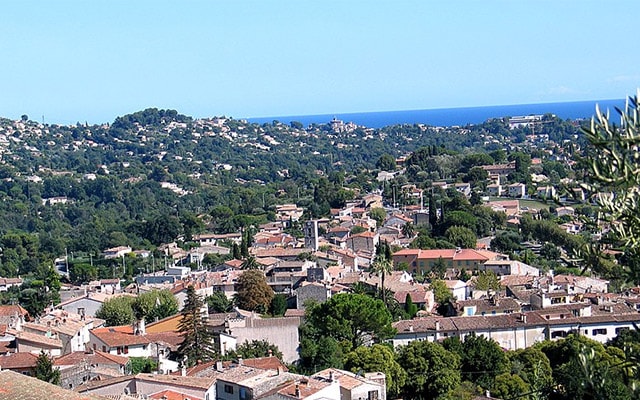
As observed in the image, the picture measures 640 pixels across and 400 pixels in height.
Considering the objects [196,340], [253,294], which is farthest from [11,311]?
[196,340]

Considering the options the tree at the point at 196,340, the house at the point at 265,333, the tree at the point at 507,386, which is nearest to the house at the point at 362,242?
the house at the point at 265,333

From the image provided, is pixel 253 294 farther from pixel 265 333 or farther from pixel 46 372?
pixel 46 372

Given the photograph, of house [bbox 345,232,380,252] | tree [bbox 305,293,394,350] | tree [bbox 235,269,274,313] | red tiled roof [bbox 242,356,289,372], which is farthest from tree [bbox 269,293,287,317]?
house [bbox 345,232,380,252]

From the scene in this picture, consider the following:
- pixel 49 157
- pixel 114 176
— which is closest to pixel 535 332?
pixel 114 176

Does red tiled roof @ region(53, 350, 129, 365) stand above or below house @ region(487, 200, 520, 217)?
above

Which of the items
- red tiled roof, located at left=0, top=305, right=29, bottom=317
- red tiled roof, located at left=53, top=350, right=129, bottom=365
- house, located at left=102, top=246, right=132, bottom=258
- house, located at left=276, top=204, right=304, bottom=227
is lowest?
house, located at left=102, top=246, right=132, bottom=258

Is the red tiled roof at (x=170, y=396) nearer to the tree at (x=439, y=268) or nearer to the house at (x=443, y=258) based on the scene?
the tree at (x=439, y=268)

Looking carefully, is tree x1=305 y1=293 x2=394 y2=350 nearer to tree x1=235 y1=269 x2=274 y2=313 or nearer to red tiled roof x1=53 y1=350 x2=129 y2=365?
red tiled roof x1=53 y1=350 x2=129 y2=365
